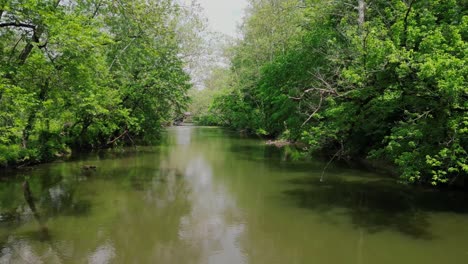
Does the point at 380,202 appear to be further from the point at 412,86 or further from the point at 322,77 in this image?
the point at 322,77

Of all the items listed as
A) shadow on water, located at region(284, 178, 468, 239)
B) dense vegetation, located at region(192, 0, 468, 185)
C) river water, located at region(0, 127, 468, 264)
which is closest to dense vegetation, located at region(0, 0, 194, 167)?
river water, located at region(0, 127, 468, 264)

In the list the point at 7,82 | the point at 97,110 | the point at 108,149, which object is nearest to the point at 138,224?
the point at 7,82

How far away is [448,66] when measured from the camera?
26.4ft

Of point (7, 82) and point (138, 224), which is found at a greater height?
point (7, 82)

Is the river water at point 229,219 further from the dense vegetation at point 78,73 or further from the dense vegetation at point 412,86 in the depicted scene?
the dense vegetation at point 78,73

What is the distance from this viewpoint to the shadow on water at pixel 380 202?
31.6 ft

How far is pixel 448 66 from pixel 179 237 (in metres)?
7.62

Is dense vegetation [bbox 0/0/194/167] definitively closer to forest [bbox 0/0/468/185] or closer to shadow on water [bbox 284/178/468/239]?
forest [bbox 0/0/468/185]

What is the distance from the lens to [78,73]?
12797 millimetres

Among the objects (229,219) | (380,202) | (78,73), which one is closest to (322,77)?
(380,202)

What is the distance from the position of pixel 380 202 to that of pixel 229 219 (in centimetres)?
526

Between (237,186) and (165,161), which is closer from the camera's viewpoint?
(237,186)

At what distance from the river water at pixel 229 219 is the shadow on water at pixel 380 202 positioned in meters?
0.03

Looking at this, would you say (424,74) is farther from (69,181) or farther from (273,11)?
(273,11)
